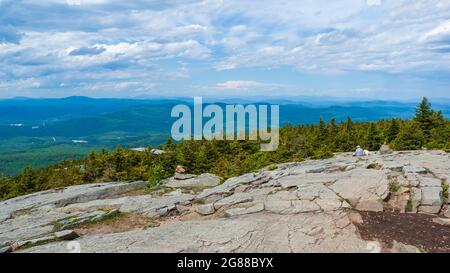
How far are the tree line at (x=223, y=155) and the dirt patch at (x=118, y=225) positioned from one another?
19.2 meters

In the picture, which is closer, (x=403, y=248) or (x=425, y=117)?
(x=403, y=248)

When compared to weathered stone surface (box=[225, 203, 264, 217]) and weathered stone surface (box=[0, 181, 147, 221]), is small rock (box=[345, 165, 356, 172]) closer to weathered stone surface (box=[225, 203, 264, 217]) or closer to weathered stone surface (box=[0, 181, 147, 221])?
weathered stone surface (box=[225, 203, 264, 217])

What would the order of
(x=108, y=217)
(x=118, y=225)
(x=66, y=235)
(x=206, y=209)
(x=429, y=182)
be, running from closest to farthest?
1. (x=66, y=235)
2. (x=118, y=225)
3. (x=206, y=209)
4. (x=429, y=182)
5. (x=108, y=217)

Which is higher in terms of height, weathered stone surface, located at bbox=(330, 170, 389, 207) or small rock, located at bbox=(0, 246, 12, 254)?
weathered stone surface, located at bbox=(330, 170, 389, 207)

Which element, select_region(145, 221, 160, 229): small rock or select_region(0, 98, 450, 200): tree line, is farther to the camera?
select_region(0, 98, 450, 200): tree line

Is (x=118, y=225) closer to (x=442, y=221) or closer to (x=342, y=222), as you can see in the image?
(x=342, y=222)

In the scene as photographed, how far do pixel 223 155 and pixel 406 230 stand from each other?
37510 millimetres

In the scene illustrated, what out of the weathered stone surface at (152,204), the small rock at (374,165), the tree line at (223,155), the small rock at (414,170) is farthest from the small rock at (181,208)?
the tree line at (223,155)

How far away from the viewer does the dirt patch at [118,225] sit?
18.5 metres

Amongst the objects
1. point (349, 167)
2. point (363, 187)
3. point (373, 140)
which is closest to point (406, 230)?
point (363, 187)

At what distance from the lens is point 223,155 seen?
5181 cm

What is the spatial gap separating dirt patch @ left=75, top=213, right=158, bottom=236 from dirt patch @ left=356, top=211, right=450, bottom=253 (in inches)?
414

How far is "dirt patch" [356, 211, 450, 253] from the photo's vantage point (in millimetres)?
13984

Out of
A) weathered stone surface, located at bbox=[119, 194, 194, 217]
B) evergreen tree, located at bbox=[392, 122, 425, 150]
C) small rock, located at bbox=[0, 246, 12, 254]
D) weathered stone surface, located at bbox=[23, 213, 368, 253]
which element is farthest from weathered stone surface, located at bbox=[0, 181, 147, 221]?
evergreen tree, located at bbox=[392, 122, 425, 150]
